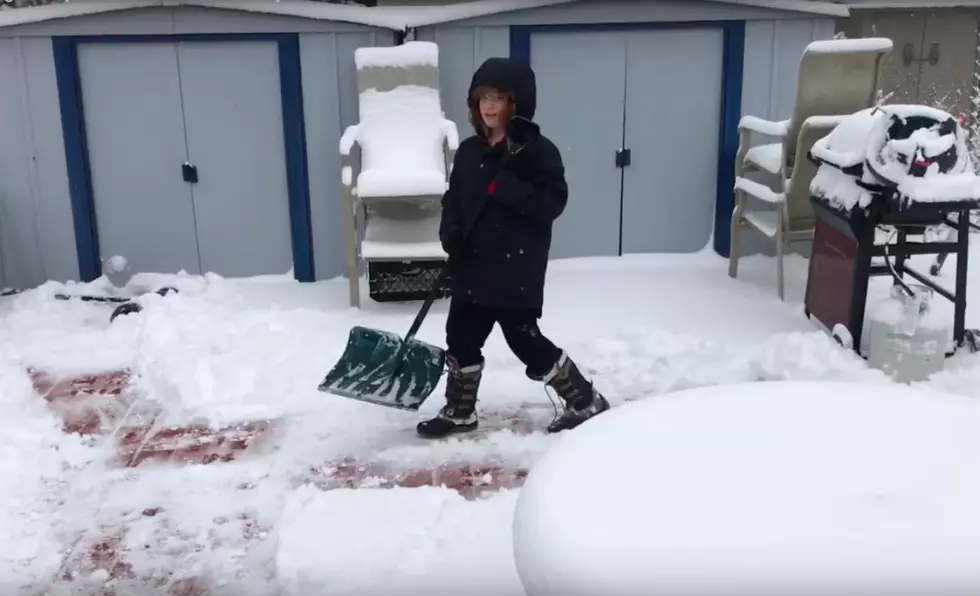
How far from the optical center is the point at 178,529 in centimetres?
331

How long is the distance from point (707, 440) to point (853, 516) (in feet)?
1.27

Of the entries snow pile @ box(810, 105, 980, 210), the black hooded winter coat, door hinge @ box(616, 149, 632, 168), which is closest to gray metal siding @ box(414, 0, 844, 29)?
door hinge @ box(616, 149, 632, 168)

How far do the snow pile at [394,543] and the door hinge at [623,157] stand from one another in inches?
128

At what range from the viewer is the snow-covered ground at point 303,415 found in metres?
3.05

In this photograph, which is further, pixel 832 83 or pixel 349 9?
pixel 349 9

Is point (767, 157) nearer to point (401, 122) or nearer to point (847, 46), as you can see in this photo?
point (847, 46)

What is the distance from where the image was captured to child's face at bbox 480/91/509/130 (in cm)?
354

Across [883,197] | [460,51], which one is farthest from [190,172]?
[883,197]

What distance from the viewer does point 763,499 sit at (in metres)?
1.86

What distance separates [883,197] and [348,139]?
283 cm

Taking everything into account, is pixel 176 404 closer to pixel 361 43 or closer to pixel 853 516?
pixel 361 43

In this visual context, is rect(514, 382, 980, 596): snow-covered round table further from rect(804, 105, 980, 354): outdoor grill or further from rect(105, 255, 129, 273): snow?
rect(105, 255, 129, 273): snow

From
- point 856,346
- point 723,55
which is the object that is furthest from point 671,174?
point 856,346

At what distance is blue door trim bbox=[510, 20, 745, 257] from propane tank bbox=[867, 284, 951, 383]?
6.86 feet
